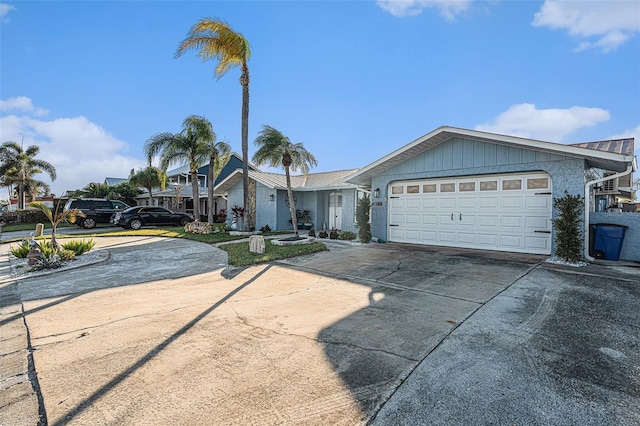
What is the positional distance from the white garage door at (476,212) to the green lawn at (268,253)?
339cm

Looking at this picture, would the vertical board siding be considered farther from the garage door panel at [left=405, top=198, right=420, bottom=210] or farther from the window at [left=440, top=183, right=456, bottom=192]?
the garage door panel at [left=405, top=198, right=420, bottom=210]

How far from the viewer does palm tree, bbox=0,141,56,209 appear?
28.4 metres

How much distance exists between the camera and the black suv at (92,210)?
19125 mm

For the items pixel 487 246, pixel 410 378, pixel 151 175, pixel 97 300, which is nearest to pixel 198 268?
pixel 97 300

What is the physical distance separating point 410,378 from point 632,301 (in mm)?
4625

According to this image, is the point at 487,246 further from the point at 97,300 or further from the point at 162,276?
the point at 97,300

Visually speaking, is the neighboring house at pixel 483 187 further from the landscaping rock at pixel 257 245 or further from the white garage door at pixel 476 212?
the landscaping rock at pixel 257 245

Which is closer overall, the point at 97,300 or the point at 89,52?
A: the point at 97,300

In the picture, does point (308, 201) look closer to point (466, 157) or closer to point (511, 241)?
point (466, 157)

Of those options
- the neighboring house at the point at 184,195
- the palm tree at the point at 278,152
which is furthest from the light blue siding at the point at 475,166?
the neighboring house at the point at 184,195

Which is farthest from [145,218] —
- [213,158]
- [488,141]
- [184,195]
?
[488,141]

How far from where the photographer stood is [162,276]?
748 centimetres

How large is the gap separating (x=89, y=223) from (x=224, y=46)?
1424 cm

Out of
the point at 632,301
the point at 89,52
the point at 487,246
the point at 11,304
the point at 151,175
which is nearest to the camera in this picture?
the point at 632,301
